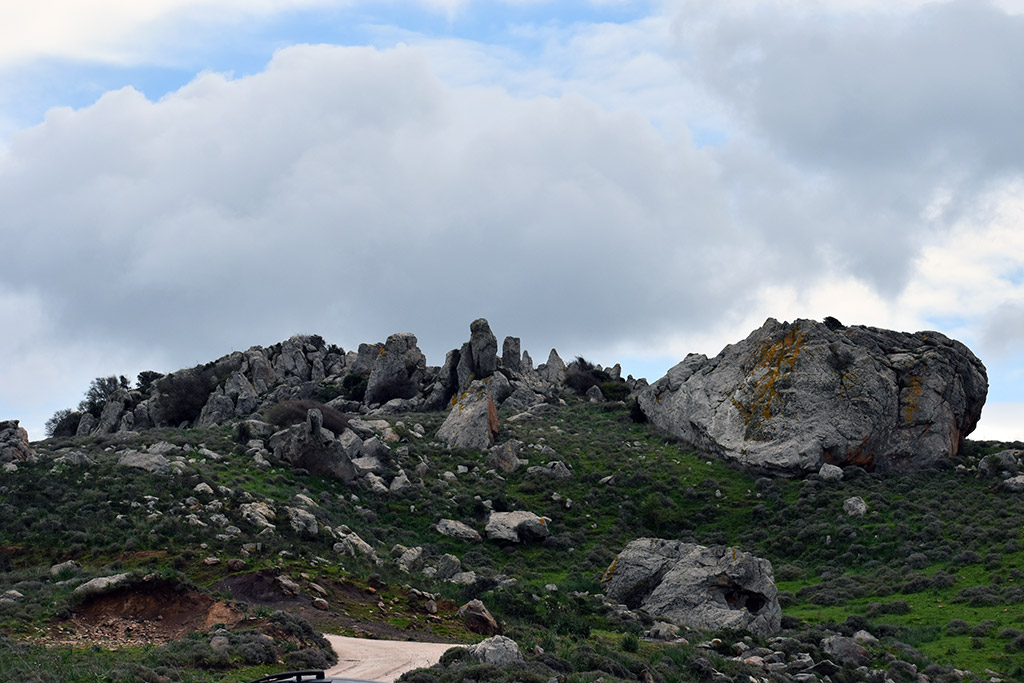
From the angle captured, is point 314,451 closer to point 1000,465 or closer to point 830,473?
point 830,473

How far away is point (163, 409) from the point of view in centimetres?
7219

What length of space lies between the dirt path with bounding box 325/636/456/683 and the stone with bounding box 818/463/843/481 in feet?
108

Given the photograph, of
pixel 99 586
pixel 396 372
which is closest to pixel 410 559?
pixel 99 586

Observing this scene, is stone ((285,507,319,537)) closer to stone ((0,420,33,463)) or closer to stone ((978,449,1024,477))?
stone ((0,420,33,463))

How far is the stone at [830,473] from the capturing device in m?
50.4

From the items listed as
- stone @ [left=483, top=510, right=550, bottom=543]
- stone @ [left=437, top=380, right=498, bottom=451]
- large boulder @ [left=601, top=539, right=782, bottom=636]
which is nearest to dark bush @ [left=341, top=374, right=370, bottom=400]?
stone @ [left=437, top=380, right=498, bottom=451]

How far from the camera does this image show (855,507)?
4556 centimetres

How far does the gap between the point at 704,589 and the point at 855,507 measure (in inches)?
721

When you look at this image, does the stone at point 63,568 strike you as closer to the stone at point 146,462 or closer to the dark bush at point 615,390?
the stone at point 146,462

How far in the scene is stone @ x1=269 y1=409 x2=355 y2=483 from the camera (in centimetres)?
4359

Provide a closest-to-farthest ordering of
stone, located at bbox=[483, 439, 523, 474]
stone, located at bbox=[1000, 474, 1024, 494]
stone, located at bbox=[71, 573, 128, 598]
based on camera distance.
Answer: stone, located at bbox=[71, 573, 128, 598], stone, located at bbox=[1000, 474, 1024, 494], stone, located at bbox=[483, 439, 523, 474]

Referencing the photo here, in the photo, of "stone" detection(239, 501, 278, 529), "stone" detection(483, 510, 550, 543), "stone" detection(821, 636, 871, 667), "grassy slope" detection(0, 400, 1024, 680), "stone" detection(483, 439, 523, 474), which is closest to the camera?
"stone" detection(821, 636, 871, 667)

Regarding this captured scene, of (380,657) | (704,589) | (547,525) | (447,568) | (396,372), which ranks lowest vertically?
(380,657)

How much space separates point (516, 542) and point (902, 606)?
58.4ft
